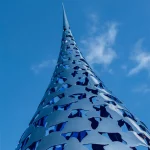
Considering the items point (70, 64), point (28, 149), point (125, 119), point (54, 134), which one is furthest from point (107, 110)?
point (70, 64)

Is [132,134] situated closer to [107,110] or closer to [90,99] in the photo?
[107,110]

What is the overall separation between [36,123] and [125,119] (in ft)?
10.4

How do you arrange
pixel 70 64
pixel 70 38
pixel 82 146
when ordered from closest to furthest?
pixel 82 146 < pixel 70 64 < pixel 70 38

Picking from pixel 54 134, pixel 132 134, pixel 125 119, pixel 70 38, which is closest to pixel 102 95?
pixel 125 119

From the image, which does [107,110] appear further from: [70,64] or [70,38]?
[70,38]

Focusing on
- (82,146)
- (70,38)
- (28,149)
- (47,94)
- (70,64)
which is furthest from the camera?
(70,38)

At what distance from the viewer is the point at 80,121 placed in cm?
780

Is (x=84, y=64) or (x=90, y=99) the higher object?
(x=84, y=64)

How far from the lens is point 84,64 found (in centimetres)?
1267

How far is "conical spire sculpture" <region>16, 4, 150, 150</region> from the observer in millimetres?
7266

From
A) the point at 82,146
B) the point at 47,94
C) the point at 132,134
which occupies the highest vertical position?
A: the point at 47,94

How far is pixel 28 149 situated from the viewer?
8461 millimetres

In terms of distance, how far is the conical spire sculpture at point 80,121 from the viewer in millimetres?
7266

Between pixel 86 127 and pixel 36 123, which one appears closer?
pixel 86 127
